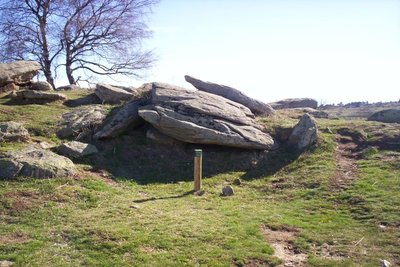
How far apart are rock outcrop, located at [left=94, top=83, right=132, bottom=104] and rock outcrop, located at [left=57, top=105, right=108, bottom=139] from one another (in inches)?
48.1

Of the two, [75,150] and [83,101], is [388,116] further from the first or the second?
[75,150]

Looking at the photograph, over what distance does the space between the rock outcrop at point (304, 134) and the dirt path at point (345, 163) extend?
Result: 96cm

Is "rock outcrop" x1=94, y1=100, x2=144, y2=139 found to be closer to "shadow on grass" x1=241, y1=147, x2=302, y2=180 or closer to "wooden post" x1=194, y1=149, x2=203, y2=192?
"wooden post" x1=194, y1=149, x2=203, y2=192

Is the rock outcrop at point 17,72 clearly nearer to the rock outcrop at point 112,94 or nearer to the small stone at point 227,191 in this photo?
the rock outcrop at point 112,94

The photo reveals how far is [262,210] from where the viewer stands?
9820 mm

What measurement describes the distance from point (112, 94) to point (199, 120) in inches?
186

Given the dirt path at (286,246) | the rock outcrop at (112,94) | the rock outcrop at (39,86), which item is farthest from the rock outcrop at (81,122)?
the dirt path at (286,246)

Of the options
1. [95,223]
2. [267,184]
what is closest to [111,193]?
[95,223]

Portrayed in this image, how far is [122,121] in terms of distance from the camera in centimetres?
1431

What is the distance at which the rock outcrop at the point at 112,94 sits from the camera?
16891mm

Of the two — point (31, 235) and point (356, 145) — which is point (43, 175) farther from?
point (356, 145)

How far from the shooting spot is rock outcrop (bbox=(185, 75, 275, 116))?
17188 mm

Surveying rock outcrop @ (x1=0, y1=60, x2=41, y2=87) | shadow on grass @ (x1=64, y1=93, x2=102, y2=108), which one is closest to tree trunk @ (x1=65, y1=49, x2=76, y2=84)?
rock outcrop @ (x1=0, y1=60, x2=41, y2=87)

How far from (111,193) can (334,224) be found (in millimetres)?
5166
